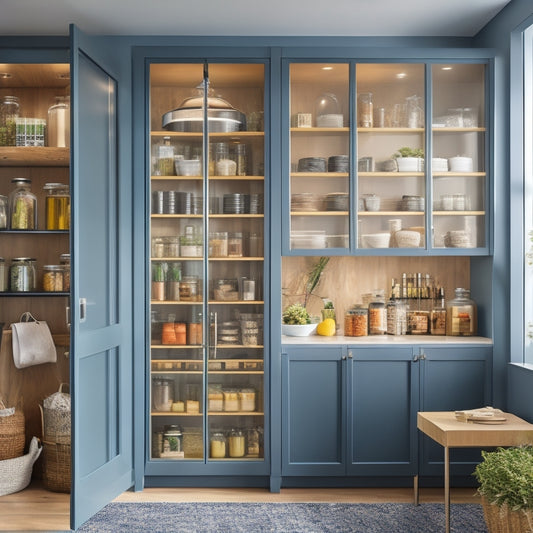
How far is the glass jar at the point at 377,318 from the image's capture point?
441 centimetres

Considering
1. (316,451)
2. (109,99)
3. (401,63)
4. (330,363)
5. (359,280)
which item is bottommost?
(316,451)

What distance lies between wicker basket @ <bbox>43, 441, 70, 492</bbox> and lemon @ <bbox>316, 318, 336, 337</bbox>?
1745mm

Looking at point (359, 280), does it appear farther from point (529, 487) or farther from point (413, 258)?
point (529, 487)

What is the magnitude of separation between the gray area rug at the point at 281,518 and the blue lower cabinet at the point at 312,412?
30 cm

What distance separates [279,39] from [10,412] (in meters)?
2.97

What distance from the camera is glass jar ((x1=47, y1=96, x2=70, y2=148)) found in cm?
418

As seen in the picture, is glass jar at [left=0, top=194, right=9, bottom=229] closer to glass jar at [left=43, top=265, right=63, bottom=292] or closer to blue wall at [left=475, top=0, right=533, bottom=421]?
glass jar at [left=43, top=265, right=63, bottom=292]

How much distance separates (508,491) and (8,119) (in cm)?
358

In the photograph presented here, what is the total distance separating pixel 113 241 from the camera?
402cm

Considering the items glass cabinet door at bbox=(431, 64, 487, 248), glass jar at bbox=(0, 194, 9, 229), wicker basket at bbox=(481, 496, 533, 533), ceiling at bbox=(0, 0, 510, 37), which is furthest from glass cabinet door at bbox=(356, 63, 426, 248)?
glass jar at bbox=(0, 194, 9, 229)

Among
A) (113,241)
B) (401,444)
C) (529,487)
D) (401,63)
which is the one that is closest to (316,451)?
(401,444)

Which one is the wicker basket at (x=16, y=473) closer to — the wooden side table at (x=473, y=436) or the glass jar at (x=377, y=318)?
the glass jar at (x=377, y=318)

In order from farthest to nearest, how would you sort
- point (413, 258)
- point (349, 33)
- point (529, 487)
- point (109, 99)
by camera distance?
point (413, 258), point (349, 33), point (109, 99), point (529, 487)

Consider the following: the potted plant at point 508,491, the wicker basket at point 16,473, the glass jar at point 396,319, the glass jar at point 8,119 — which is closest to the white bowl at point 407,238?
the glass jar at point 396,319
